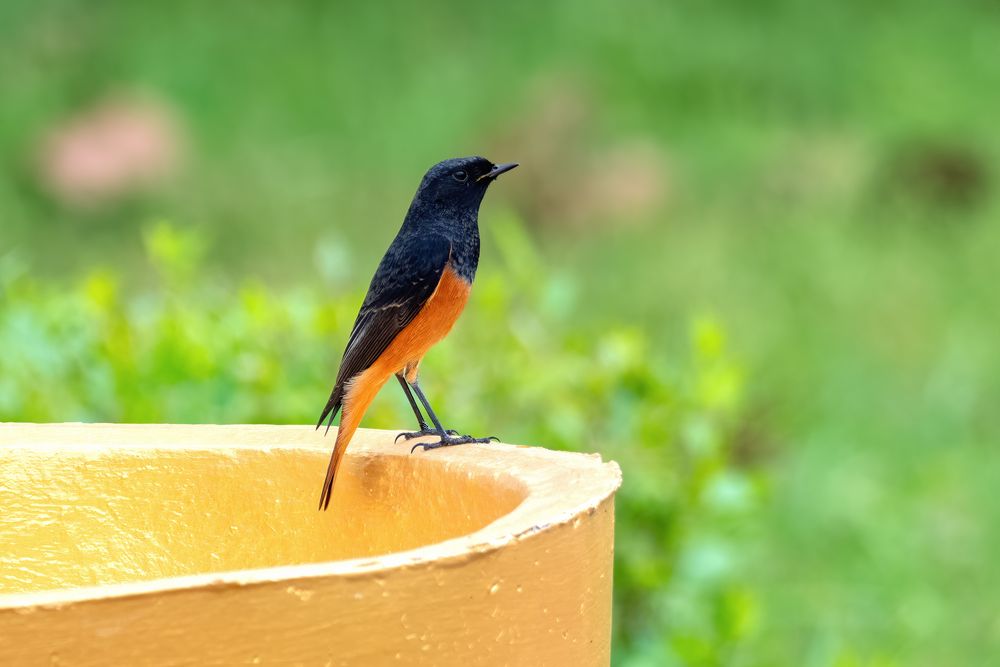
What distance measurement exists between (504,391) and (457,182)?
2.91ft

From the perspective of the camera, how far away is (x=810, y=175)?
6.68 meters

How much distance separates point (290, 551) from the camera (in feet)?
5.43

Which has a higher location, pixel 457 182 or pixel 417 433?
pixel 457 182

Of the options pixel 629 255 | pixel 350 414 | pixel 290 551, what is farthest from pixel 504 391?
pixel 629 255

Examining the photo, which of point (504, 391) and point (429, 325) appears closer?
point (429, 325)

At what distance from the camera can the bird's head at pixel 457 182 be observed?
80.7 inches

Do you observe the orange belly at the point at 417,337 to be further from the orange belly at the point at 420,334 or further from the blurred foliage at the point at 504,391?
the blurred foliage at the point at 504,391

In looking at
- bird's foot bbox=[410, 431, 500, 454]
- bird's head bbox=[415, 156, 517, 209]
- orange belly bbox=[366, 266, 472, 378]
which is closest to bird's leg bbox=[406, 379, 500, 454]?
bird's foot bbox=[410, 431, 500, 454]

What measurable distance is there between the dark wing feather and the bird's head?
0.07 meters

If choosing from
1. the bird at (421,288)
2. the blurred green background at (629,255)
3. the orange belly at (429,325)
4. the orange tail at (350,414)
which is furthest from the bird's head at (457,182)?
the blurred green background at (629,255)

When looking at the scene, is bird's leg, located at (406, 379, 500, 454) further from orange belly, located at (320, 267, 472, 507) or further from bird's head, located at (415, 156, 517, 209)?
bird's head, located at (415, 156, 517, 209)

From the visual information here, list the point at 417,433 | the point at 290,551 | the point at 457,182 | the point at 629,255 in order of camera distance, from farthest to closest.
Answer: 1. the point at 629,255
2. the point at 457,182
3. the point at 417,433
4. the point at 290,551

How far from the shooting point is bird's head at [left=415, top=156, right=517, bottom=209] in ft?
6.72

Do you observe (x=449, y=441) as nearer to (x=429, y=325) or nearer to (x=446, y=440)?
(x=446, y=440)
